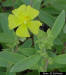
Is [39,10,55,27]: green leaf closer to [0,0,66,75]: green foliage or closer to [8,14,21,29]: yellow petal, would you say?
[0,0,66,75]: green foliage

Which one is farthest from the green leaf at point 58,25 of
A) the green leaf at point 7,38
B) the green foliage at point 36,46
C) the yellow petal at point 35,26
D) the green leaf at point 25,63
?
the green leaf at point 7,38

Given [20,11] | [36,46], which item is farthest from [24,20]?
[36,46]

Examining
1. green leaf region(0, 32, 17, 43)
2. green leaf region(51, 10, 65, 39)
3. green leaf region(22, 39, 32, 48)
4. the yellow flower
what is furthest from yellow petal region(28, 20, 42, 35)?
green leaf region(22, 39, 32, 48)

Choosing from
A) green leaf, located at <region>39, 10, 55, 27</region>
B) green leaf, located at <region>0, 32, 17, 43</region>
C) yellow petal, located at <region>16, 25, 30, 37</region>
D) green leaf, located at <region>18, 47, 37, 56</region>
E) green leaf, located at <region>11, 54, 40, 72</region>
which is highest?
green leaf, located at <region>39, 10, 55, 27</region>

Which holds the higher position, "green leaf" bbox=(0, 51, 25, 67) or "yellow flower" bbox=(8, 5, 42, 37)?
"yellow flower" bbox=(8, 5, 42, 37)

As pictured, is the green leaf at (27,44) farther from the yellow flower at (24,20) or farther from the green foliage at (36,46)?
the yellow flower at (24,20)
